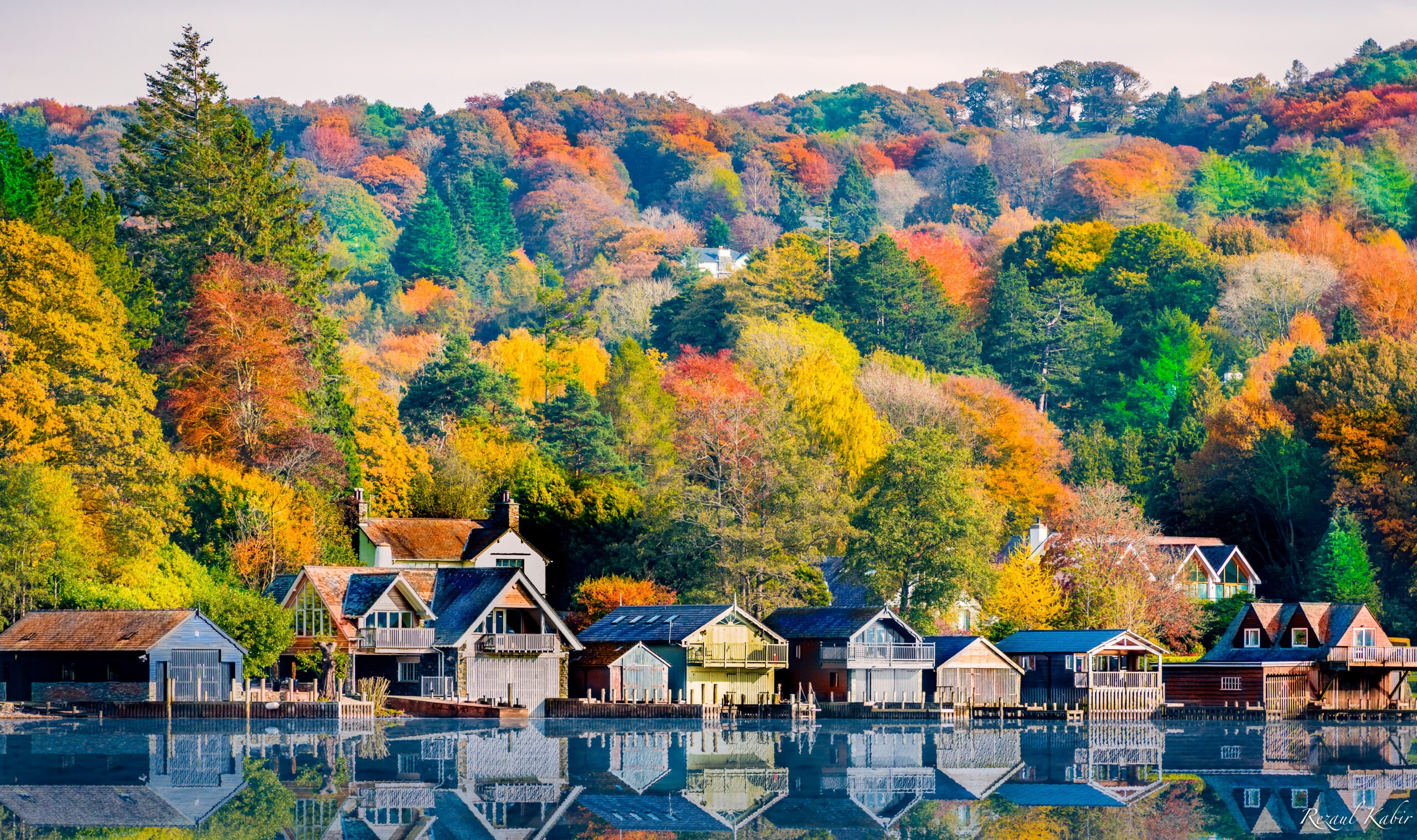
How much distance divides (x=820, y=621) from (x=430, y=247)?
96465 millimetres

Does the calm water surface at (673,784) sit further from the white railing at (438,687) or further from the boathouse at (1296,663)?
the boathouse at (1296,663)

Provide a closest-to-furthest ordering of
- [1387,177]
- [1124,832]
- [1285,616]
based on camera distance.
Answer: [1124,832] < [1285,616] < [1387,177]

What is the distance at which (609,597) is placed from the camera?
271 ft

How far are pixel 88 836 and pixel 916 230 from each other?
14129cm

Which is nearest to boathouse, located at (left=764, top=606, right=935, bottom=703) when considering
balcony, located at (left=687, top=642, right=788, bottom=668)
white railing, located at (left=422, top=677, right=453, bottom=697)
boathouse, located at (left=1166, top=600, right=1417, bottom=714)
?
balcony, located at (left=687, top=642, right=788, bottom=668)

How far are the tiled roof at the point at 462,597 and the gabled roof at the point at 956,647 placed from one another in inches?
731

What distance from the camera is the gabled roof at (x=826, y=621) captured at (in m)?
76.4

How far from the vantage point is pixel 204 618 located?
68.3 m

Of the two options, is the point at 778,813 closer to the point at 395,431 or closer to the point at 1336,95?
the point at 395,431

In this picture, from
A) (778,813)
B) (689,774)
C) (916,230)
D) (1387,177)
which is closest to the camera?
(778,813)

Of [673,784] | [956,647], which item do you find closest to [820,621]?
[956,647]

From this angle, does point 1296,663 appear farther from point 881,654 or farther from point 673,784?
point 673,784

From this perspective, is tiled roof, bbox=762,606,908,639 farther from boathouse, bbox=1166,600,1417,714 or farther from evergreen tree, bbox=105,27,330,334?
evergreen tree, bbox=105,27,330,334

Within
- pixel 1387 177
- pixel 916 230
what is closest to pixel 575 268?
pixel 916 230
